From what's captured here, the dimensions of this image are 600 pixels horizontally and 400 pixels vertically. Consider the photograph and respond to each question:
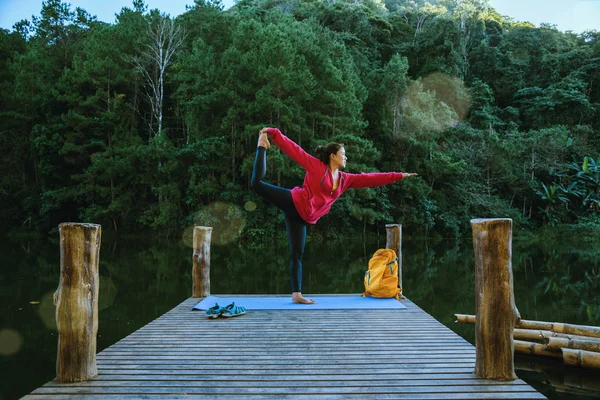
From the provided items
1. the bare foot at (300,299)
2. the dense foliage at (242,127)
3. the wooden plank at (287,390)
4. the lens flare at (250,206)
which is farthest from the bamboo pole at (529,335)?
the lens flare at (250,206)

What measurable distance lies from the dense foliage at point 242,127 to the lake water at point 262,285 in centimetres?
338

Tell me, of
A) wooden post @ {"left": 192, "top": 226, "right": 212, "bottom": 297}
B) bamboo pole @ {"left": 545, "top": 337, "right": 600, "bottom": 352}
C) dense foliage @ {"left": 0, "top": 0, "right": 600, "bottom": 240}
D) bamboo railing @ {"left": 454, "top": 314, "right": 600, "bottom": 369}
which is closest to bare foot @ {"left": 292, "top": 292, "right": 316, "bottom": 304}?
wooden post @ {"left": 192, "top": 226, "right": 212, "bottom": 297}

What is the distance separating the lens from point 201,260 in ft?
17.6

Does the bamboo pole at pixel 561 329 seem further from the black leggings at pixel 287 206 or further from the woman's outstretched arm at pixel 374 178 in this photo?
A: the black leggings at pixel 287 206

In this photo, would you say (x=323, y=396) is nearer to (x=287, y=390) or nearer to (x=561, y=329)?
(x=287, y=390)

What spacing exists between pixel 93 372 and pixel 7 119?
24.1m

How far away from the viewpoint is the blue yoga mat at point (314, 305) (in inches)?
181

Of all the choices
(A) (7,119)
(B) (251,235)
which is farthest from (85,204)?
(B) (251,235)

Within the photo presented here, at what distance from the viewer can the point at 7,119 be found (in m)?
22.0

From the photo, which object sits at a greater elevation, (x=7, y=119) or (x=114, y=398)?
(x=7, y=119)

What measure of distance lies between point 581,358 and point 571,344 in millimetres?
231

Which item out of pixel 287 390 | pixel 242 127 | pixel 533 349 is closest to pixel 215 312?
pixel 287 390

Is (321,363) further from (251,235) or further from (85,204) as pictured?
(85,204)

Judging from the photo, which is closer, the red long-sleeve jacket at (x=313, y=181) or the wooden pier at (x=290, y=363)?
the wooden pier at (x=290, y=363)
